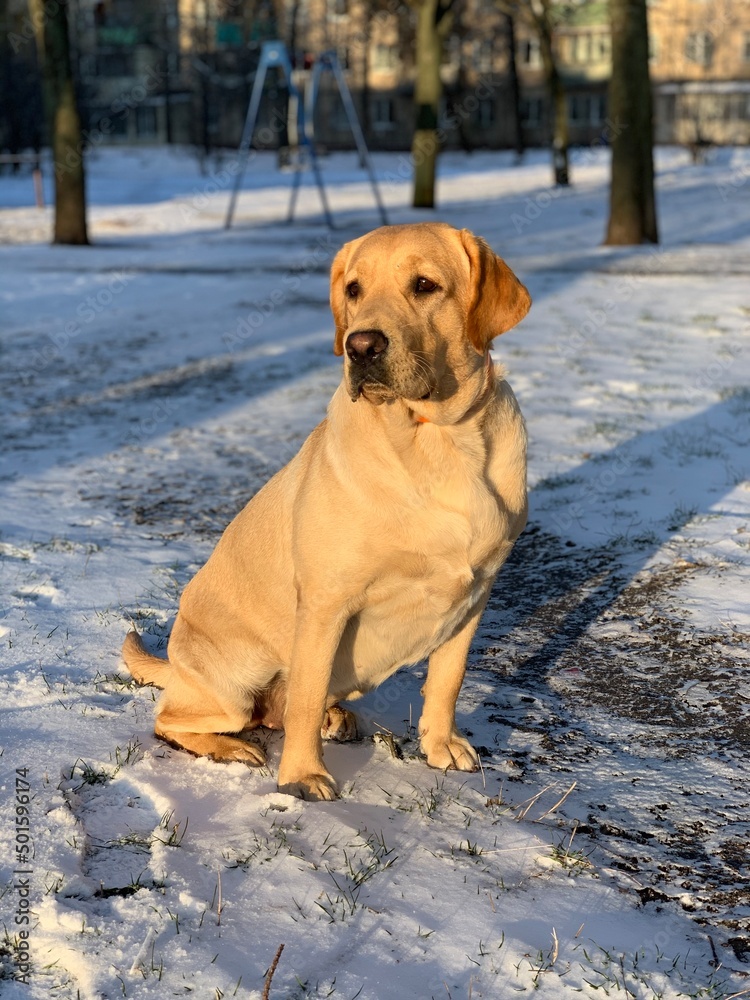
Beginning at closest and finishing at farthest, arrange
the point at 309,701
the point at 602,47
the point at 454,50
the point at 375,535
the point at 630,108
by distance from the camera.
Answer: the point at 375,535 → the point at 309,701 → the point at 630,108 → the point at 454,50 → the point at 602,47

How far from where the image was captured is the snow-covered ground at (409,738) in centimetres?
248

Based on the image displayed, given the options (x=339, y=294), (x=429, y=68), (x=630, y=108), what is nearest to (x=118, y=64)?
Result: (x=429, y=68)

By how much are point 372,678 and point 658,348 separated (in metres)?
6.98

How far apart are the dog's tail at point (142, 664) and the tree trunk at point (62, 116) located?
14.6m

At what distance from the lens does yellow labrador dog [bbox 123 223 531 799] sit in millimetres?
3012

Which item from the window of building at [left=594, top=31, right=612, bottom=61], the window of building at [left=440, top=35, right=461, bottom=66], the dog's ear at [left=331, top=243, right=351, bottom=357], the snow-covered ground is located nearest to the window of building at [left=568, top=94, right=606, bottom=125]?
the window of building at [left=594, top=31, right=612, bottom=61]

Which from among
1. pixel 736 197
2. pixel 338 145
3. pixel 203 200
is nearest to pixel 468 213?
pixel 736 197

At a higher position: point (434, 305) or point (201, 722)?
point (434, 305)

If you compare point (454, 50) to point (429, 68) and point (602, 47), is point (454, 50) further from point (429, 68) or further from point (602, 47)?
point (429, 68)

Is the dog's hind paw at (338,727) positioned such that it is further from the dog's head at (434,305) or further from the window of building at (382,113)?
the window of building at (382,113)

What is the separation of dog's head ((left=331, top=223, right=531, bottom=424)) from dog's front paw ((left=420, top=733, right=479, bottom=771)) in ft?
3.30

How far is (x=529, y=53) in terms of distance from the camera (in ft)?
187

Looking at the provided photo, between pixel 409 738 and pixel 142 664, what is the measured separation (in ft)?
3.01

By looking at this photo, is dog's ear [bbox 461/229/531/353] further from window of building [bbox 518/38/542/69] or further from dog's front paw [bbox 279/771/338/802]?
window of building [bbox 518/38/542/69]
